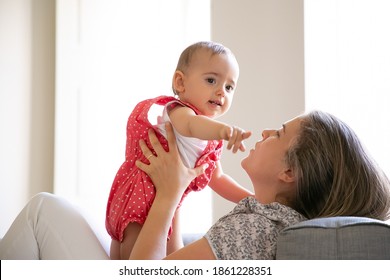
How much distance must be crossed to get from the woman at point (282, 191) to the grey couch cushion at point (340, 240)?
144mm

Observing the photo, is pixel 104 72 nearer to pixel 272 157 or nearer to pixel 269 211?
pixel 272 157

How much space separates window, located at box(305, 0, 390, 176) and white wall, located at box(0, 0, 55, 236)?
1.77 metres

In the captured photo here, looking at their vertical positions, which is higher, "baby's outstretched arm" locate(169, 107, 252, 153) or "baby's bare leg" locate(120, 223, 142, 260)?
"baby's outstretched arm" locate(169, 107, 252, 153)

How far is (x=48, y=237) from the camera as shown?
70.5 inches

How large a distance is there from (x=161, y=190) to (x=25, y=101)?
2422 millimetres

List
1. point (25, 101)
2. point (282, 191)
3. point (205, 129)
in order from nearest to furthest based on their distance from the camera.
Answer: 1. point (205, 129)
2. point (282, 191)
3. point (25, 101)

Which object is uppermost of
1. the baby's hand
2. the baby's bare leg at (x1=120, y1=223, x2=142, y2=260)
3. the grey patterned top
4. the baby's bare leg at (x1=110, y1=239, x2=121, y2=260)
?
the baby's hand

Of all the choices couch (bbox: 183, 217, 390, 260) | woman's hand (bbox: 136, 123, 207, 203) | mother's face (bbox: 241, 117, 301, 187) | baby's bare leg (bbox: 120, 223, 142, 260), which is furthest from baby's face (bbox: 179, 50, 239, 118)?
couch (bbox: 183, 217, 390, 260)

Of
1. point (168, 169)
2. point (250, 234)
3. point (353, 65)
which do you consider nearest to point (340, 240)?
point (250, 234)

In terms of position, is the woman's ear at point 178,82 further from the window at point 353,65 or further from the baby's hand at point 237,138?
the window at point 353,65

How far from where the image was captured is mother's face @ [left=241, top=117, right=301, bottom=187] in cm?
173

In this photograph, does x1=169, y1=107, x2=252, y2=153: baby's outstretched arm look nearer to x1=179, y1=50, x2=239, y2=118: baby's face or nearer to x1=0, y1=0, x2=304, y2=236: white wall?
x1=179, y1=50, x2=239, y2=118: baby's face

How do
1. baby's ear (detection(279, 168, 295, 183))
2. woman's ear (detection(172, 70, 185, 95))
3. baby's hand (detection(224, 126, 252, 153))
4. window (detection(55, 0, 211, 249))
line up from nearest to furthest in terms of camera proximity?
1. baby's hand (detection(224, 126, 252, 153))
2. baby's ear (detection(279, 168, 295, 183))
3. woman's ear (detection(172, 70, 185, 95))
4. window (detection(55, 0, 211, 249))

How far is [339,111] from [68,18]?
1897 millimetres
